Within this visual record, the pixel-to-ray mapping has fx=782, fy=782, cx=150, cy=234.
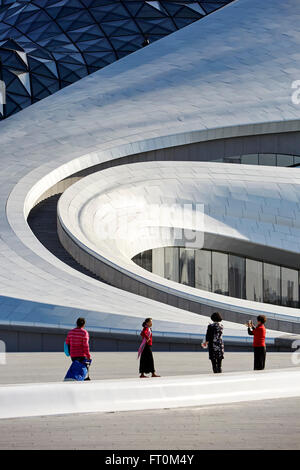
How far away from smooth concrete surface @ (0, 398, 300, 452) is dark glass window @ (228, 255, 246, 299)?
53.4 feet

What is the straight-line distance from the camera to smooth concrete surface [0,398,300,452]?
689 centimetres

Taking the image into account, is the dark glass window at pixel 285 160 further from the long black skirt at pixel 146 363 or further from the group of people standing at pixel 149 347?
the long black skirt at pixel 146 363

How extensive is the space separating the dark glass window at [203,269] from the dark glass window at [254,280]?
4.22ft

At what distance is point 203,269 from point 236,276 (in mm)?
1154

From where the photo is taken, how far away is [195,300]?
18812 mm

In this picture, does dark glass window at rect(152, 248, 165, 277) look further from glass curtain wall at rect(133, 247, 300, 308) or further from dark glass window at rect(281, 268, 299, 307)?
dark glass window at rect(281, 268, 299, 307)

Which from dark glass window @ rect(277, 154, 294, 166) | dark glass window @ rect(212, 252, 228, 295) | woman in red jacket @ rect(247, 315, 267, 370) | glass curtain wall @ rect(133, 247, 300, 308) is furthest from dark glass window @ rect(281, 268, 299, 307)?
→ woman in red jacket @ rect(247, 315, 267, 370)

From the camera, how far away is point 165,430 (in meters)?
7.54

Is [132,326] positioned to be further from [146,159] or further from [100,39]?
[100,39]

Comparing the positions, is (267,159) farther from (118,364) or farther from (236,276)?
(118,364)

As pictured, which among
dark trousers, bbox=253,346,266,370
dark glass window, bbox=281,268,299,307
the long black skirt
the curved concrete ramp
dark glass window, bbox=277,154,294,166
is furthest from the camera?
dark glass window, bbox=277,154,294,166

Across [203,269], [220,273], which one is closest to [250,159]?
[220,273]

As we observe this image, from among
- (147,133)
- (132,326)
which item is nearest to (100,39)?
(147,133)

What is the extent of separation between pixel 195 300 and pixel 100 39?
1112 inches
